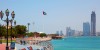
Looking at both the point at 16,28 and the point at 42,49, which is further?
the point at 16,28

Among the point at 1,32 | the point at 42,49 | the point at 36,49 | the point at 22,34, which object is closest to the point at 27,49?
the point at 36,49

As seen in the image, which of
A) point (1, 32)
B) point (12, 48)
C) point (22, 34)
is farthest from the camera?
point (22, 34)

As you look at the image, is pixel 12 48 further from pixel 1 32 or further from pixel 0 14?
pixel 1 32

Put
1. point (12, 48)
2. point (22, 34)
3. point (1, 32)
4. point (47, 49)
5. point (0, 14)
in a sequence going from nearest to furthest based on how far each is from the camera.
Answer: point (12, 48) < point (47, 49) < point (0, 14) < point (1, 32) < point (22, 34)

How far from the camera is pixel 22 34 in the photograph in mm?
115375

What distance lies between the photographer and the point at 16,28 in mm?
116312

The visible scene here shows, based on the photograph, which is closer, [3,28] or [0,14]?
[0,14]

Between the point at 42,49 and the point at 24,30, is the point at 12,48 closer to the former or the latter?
the point at 42,49

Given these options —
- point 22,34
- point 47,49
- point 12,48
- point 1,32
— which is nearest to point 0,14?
point 47,49

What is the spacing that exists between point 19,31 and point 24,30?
2.14 m

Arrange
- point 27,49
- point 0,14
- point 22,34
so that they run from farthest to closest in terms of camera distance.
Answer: point 22,34 → point 0,14 → point 27,49

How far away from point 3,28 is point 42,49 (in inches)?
2595

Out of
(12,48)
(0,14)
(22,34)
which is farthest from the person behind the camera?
(22,34)

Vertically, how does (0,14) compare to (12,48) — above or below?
above
